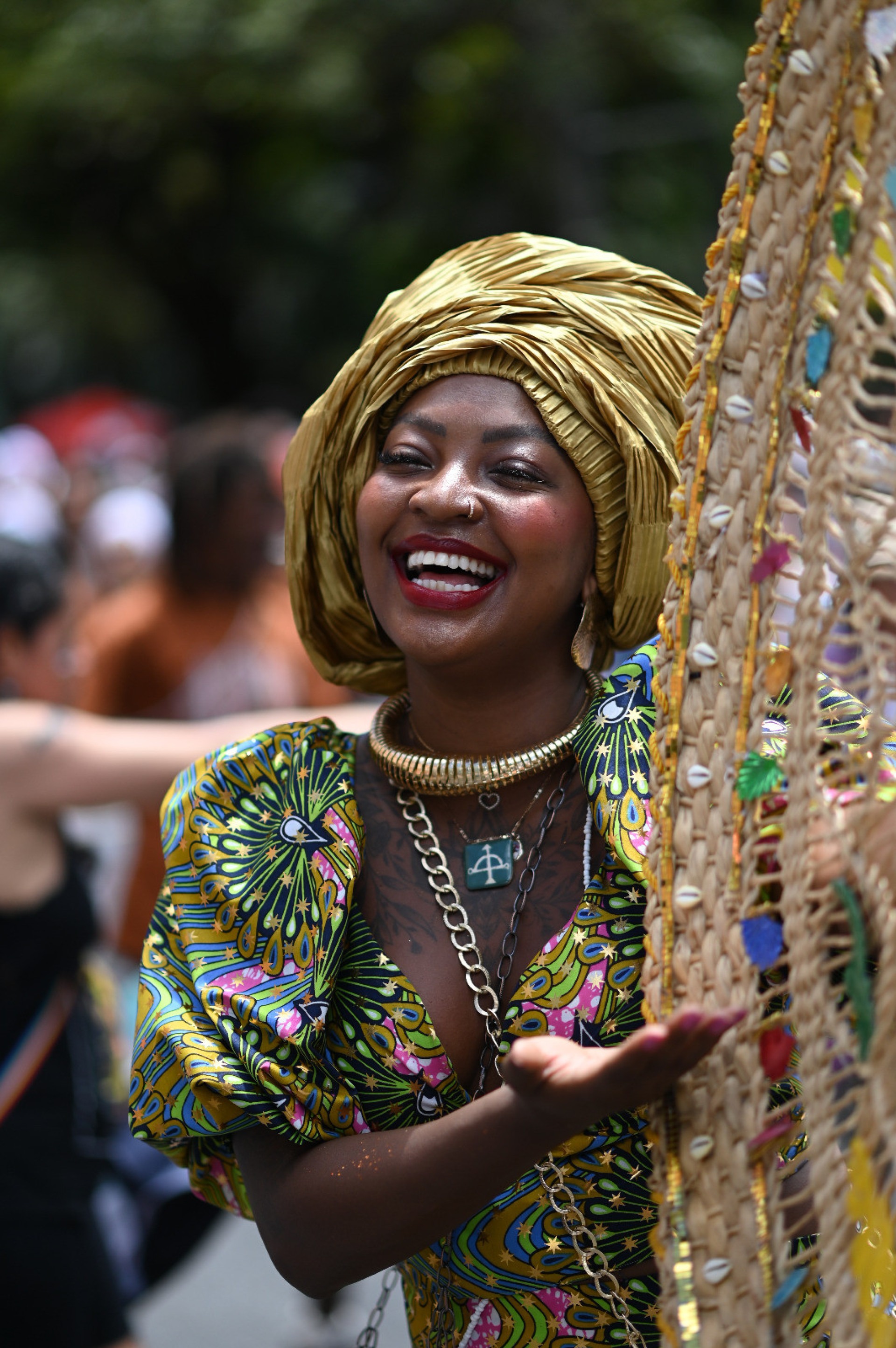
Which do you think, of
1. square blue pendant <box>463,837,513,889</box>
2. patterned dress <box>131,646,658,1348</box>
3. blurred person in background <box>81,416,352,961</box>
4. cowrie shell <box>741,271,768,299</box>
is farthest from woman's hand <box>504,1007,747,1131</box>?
blurred person in background <box>81,416,352,961</box>

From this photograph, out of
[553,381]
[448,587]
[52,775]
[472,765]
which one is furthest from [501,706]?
[52,775]

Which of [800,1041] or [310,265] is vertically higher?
[800,1041]

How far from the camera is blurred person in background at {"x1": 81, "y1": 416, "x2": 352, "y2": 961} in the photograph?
439cm

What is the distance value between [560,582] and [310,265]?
49.0 feet

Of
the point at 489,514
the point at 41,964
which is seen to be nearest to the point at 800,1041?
the point at 489,514

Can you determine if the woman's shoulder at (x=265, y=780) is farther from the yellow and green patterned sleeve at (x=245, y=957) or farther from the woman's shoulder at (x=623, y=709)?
the woman's shoulder at (x=623, y=709)

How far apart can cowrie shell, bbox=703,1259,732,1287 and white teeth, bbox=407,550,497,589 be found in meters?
0.76

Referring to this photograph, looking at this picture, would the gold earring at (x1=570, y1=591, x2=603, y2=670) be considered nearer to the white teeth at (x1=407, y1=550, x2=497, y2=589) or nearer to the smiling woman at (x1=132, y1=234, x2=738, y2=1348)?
the smiling woman at (x1=132, y1=234, x2=738, y2=1348)

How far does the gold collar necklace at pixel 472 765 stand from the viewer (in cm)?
170

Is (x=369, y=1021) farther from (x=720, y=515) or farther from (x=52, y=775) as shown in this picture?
(x=52, y=775)

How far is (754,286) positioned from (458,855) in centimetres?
76

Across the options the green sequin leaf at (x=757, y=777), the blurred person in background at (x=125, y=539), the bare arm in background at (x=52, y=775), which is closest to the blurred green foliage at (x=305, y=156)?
the blurred person in background at (x=125, y=539)

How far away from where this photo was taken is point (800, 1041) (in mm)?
1246

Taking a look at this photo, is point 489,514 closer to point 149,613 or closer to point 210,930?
point 210,930
